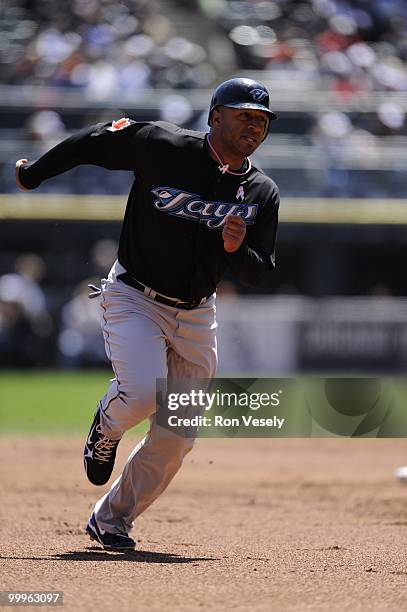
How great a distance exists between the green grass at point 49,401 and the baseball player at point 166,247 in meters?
5.47

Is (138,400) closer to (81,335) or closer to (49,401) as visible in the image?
(49,401)

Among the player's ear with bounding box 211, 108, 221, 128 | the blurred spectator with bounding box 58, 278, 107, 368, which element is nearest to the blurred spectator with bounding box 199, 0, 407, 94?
the blurred spectator with bounding box 58, 278, 107, 368

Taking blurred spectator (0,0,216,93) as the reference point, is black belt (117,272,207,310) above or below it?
above

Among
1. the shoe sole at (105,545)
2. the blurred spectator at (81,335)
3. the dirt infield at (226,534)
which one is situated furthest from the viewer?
the blurred spectator at (81,335)

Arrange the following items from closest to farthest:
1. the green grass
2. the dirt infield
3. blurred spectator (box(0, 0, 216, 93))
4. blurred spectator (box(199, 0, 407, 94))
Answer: the dirt infield
the green grass
blurred spectator (box(0, 0, 216, 93))
blurred spectator (box(199, 0, 407, 94))

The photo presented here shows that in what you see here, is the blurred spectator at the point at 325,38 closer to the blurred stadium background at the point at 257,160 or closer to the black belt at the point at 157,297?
the blurred stadium background at the point at 257,160

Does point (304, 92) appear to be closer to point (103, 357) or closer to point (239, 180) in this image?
point (103, 357)

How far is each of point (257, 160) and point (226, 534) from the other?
11.9m

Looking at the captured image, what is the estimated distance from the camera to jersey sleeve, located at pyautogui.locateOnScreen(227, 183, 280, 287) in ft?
15.5

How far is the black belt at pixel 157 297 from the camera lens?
16.5ft

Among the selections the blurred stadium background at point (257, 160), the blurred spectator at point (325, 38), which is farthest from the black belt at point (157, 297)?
the blurred spectator at point (325, 38)

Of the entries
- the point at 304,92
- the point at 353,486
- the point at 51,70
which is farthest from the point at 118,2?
the point at 353,486

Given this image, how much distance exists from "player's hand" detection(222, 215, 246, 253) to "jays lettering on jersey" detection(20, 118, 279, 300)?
29 centimetres

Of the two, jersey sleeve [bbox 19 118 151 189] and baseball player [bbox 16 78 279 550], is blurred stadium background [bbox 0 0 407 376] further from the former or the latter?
jersey sleeve [bbox 19 118 151 189]
